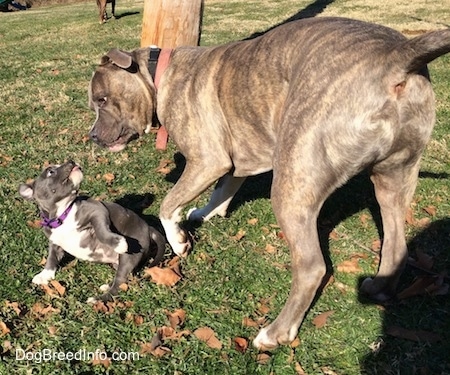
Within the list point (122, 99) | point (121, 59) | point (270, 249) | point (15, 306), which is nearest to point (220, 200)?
point (270, 249)

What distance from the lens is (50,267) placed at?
13.8 ft

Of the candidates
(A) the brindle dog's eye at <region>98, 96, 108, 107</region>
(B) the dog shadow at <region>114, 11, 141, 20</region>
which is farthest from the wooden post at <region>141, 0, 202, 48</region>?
(B) the dog shadow at <region>114, 11, 141, 20</region>

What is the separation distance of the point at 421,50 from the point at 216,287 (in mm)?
2240

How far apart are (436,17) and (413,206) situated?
1252 cm

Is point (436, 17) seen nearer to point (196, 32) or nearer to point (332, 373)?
point (196, 32)

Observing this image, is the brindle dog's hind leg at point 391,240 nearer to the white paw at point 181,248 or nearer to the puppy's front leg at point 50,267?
the white paw at point 181,248

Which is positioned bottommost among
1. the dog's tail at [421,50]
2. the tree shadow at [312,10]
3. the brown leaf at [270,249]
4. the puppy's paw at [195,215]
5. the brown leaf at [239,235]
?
the tree shadow at [312,10]

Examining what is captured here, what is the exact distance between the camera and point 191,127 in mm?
4285

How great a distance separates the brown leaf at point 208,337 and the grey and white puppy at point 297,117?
0.97 ft

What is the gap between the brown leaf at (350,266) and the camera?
4270 millimetres

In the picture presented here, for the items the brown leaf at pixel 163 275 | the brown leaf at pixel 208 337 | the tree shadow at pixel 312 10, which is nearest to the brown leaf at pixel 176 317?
the brown leaf at pixel 208 337

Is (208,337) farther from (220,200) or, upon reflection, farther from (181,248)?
(220,200)

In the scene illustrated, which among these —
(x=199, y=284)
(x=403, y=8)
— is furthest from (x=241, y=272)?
(x=403, y=8)

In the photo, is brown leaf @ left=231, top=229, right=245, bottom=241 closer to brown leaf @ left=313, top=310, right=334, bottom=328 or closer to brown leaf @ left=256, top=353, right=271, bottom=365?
brown leaf @ left=313, top=310, right=334, bottom=328
